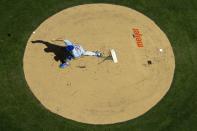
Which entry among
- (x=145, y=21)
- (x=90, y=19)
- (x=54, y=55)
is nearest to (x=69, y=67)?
(x=54, y=55)

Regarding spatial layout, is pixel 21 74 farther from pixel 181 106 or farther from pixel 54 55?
pixel 181 106

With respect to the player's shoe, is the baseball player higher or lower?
higher

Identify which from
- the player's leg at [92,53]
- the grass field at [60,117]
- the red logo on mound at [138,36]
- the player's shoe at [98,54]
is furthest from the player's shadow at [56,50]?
the red logo on mound at [138,36]

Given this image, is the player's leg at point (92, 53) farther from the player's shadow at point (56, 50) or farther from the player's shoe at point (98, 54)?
the player's shadow at point (56, 50)

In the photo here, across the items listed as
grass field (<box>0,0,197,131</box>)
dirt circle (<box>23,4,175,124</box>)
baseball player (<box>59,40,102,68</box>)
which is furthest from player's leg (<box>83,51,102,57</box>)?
grass field (<box>0,0,197,131</box>)

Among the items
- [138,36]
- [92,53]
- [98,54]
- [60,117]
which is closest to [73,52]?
[92,53]

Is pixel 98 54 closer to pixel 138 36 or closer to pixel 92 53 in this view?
pixel 92 53

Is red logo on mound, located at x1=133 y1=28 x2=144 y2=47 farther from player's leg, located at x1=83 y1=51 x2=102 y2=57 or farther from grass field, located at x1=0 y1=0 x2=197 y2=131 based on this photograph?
player's leg, located at x1=83 y1=51 x2=102 y2=57
